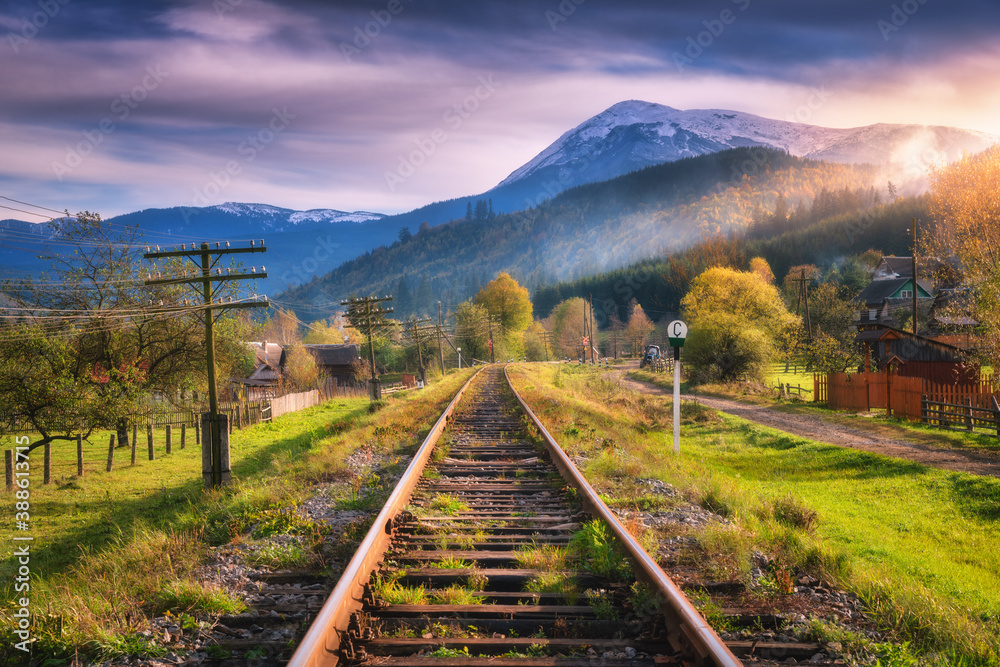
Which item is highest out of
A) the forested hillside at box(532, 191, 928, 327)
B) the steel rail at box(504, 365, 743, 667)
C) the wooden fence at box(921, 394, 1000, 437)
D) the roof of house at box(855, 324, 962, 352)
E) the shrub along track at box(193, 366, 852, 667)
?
→ the forested hillside at box(532, 191, 928, 327)

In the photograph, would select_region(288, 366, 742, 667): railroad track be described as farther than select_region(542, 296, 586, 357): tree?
No

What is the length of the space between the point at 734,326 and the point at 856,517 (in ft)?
111

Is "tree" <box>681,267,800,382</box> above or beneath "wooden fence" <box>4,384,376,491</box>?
above

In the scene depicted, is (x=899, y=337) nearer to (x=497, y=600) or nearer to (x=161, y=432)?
(x=497, y=600)

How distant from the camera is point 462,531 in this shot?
5383 millimetres

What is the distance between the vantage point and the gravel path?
544 inches

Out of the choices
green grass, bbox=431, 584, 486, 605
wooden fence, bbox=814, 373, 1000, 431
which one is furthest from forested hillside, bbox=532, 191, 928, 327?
green grass, bbox=431, 584, 486, 605

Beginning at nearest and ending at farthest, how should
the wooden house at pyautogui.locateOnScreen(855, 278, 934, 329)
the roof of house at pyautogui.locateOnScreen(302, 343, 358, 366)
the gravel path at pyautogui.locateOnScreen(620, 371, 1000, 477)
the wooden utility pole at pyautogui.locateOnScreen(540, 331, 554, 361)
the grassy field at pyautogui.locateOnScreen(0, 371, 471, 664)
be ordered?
1. the grassy field at pyautogui.locateOnScreen(0, 371, 471, 664)
2. the gravel path at pyautogui.locateOnScreen(620, 371, 1000, 477)
3. the wooden house at pyautogui.locateOnScreen(855, 278, 934, 329)
4. the roof of house at pyautogui.locateOnScreen(302, 343, 358, 366)
5. the wooden utility pole at pyautogui.locateOnScreen(540, 331, 554, 361)

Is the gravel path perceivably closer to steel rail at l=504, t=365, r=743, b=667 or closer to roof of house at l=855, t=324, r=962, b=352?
roof of house at l=855, t=324, r=962, b=352

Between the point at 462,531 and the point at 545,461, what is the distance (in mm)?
3650

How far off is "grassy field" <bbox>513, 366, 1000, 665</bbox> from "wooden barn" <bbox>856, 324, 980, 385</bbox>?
14.6 m

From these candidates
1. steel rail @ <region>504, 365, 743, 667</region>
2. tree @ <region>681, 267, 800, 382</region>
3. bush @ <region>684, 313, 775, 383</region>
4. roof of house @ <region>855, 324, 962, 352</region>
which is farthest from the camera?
tree @ <region>681, 267, 800, 382</region>

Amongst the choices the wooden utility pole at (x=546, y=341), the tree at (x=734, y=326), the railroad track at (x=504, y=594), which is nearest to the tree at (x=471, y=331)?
the wooden utility pole at (x=546, y=341)

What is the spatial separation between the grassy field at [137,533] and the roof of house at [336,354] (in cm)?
5282
